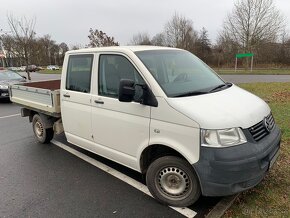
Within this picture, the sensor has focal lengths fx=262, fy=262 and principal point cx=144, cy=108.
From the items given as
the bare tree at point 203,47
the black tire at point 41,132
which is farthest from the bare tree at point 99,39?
the black tire at point 41,132

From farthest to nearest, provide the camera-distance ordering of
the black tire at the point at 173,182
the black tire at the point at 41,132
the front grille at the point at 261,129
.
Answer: the black tire at the point at 41,132 → the black tire at the point at 173,182 → the front grille at the point at 261,129

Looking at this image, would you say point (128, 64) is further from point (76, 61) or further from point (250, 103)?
point (250, 103)

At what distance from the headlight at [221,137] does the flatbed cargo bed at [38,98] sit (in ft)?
10.1

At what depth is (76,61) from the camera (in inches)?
177

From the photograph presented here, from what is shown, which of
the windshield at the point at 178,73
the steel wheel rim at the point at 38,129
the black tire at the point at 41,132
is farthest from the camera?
the steel wheel rim at the point at 38,129

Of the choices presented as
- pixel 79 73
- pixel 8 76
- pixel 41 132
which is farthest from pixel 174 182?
pixel 8 76

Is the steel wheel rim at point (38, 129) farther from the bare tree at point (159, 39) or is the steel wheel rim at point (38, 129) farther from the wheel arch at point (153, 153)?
the bare tree at point (159, 39)

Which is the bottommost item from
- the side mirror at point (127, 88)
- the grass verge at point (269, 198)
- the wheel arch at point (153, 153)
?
the grass verge at point (269, 198)

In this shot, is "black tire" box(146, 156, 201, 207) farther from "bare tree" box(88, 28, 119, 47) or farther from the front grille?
"bare tree" box(88, 28, 119, 47)

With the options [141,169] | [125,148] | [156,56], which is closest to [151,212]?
[141,169]

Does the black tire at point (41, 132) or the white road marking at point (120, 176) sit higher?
the black tire at point (41, 132)

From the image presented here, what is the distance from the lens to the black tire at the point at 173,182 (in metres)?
3.07

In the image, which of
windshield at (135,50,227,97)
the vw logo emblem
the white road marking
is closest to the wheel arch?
the white road marking

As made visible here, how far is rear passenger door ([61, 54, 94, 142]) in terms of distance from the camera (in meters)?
4.12
